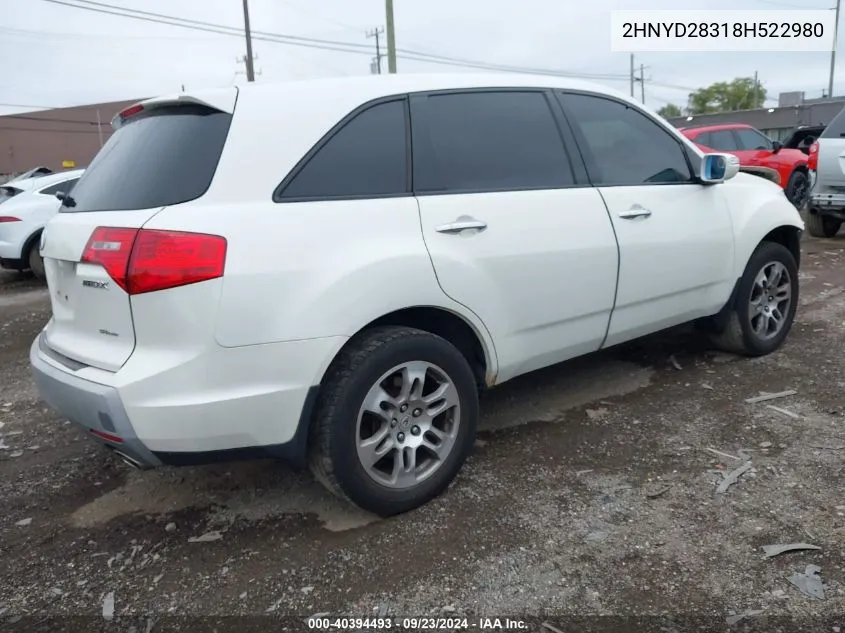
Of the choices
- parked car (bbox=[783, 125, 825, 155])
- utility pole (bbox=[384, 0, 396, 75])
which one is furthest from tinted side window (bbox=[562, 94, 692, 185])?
utility pole (bbox=[384, 0, 396, 75])

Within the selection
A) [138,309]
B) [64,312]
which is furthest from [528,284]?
[64,312]

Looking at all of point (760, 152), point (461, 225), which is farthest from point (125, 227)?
point (760, 152)

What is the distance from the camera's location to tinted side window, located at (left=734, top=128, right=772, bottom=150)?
12102mm

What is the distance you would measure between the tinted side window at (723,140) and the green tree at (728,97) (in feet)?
247

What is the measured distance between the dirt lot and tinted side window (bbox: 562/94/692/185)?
50.2 inches

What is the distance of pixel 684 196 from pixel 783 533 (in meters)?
1.96

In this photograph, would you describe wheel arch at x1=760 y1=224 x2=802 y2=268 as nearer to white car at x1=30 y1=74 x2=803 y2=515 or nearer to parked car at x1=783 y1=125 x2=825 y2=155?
white car at x1=30 y1=74 x2=803 y2=515

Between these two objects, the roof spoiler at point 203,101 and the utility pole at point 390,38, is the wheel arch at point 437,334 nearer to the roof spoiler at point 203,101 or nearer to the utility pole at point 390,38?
the roof spoiler at point 203,101

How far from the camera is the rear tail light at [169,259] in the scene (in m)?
2.30

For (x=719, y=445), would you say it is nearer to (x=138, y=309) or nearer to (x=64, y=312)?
(x=138, y=309)

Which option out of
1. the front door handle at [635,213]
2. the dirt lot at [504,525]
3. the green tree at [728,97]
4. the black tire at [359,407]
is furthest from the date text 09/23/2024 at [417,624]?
the green tree at [728,97]

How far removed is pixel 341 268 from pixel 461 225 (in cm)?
62

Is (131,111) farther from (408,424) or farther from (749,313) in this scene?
(749,313)

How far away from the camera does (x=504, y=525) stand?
275 cm
